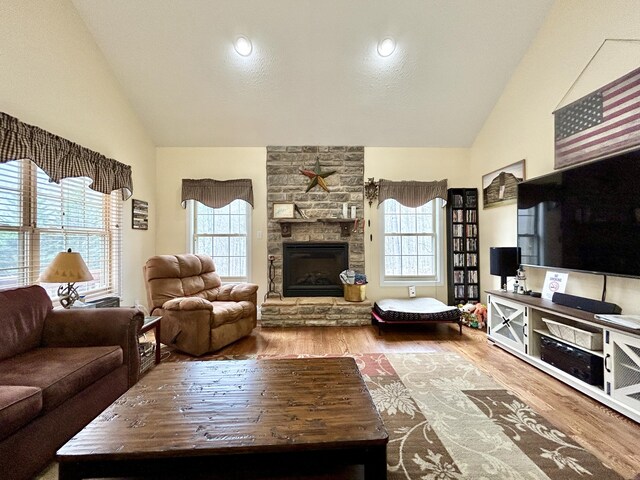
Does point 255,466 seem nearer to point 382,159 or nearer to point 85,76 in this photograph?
point 85,76

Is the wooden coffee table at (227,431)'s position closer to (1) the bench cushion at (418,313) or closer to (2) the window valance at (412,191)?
(1) the bench cushion at (418,313)

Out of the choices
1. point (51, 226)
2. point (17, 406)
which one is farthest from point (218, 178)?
point (17, 406)

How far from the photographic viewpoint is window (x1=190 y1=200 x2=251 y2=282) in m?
4.38

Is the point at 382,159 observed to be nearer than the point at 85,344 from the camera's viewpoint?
No

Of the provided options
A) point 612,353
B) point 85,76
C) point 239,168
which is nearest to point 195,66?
point 85,76

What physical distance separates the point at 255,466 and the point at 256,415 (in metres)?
0.18

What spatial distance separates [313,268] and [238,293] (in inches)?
49.9

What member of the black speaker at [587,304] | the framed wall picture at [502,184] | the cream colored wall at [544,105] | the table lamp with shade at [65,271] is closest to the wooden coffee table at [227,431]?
the table lamp with shade at [65,271]

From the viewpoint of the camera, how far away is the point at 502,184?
144 inches

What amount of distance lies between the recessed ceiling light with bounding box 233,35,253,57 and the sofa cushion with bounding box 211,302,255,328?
9.37 feet

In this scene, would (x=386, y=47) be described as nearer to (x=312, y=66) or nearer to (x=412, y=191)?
(x=312, y=66)

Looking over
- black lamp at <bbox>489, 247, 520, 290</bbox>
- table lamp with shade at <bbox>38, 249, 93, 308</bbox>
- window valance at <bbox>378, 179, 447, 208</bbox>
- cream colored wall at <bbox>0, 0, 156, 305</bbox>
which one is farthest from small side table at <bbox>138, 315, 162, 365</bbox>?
black lamp at <bbox>489, 247, 520, 290</bbox>

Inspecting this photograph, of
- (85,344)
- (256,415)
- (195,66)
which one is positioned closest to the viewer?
(256,415)

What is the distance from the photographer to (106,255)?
10.9 ft
